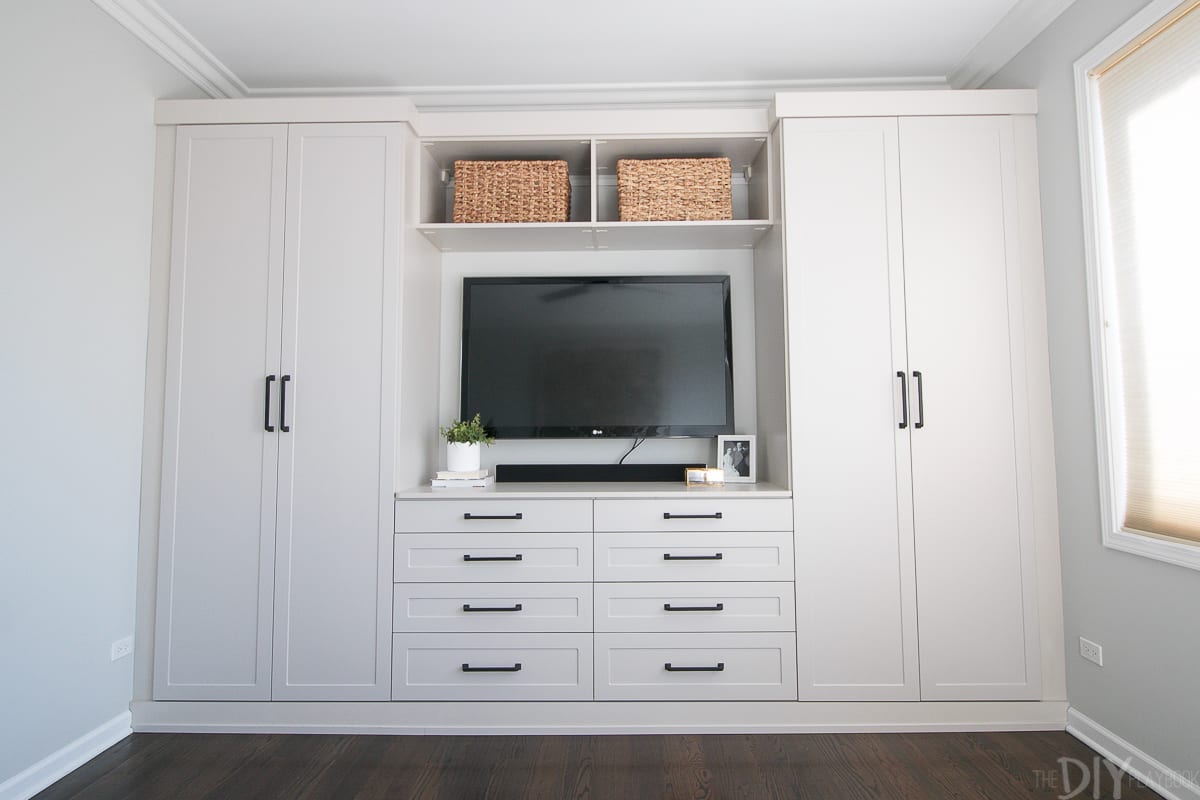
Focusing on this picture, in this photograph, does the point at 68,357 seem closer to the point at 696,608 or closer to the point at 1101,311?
the point at 696,608

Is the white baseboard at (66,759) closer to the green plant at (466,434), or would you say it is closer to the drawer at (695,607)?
the green plant at (466,434)

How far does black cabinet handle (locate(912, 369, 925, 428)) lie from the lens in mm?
2365

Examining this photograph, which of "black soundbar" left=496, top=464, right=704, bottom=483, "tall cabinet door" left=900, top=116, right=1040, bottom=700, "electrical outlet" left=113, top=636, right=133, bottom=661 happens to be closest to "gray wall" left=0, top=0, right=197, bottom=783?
"electrical outlet" left=113, top=636, right=133, bottom=661

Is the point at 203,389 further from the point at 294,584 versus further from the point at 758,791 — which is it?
the point at 758,791

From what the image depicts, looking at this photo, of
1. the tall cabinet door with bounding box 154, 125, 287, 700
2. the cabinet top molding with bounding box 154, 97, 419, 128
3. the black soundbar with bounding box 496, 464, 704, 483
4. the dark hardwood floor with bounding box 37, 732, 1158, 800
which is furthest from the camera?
the black soundbar with bounding box 496, 464, 704, 483

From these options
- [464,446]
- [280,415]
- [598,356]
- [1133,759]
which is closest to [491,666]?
[464,446]

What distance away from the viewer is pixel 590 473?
2904 mm

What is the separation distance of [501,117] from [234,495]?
186 centimetres

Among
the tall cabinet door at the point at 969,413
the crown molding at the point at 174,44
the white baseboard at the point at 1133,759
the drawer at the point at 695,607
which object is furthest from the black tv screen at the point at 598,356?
the white baseboard at the point at 1133,759

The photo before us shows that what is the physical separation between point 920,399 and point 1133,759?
132 cm

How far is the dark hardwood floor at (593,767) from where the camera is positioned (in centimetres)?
194

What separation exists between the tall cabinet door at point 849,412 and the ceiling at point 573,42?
1.23ft

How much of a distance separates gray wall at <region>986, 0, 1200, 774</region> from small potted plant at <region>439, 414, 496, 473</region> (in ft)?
7.46

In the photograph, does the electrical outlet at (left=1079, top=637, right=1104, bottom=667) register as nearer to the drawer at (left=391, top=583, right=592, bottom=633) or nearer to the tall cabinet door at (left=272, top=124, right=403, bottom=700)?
the drawer at (left=391, top=583, right=592, bottom=633)
